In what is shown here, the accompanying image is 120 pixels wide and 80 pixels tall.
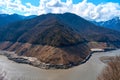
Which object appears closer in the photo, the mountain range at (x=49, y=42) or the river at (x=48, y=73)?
the river at (x=48, y=73)

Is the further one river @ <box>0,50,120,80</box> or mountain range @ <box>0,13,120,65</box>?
mountain range @ <box>0,13,120,65</box>

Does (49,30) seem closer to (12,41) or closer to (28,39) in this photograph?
(28,39)

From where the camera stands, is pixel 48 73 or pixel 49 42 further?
pixel 49 42

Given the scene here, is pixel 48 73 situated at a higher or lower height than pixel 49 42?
lower

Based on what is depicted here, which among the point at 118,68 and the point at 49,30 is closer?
the point at 118,68

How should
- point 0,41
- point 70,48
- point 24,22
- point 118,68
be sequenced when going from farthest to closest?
point 24,22
point 0,41
point 70,48
point 118,68

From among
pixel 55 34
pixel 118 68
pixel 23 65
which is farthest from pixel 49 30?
pixel 118 68

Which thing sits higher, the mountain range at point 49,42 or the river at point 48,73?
the mountain range at point 49,42

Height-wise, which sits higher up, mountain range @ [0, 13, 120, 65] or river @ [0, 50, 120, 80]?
mountain range @ [0, 13, 120, 65]

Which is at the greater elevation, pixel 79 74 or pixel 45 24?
pixel 45 24

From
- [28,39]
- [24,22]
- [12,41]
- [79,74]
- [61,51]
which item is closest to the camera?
[79,74]
